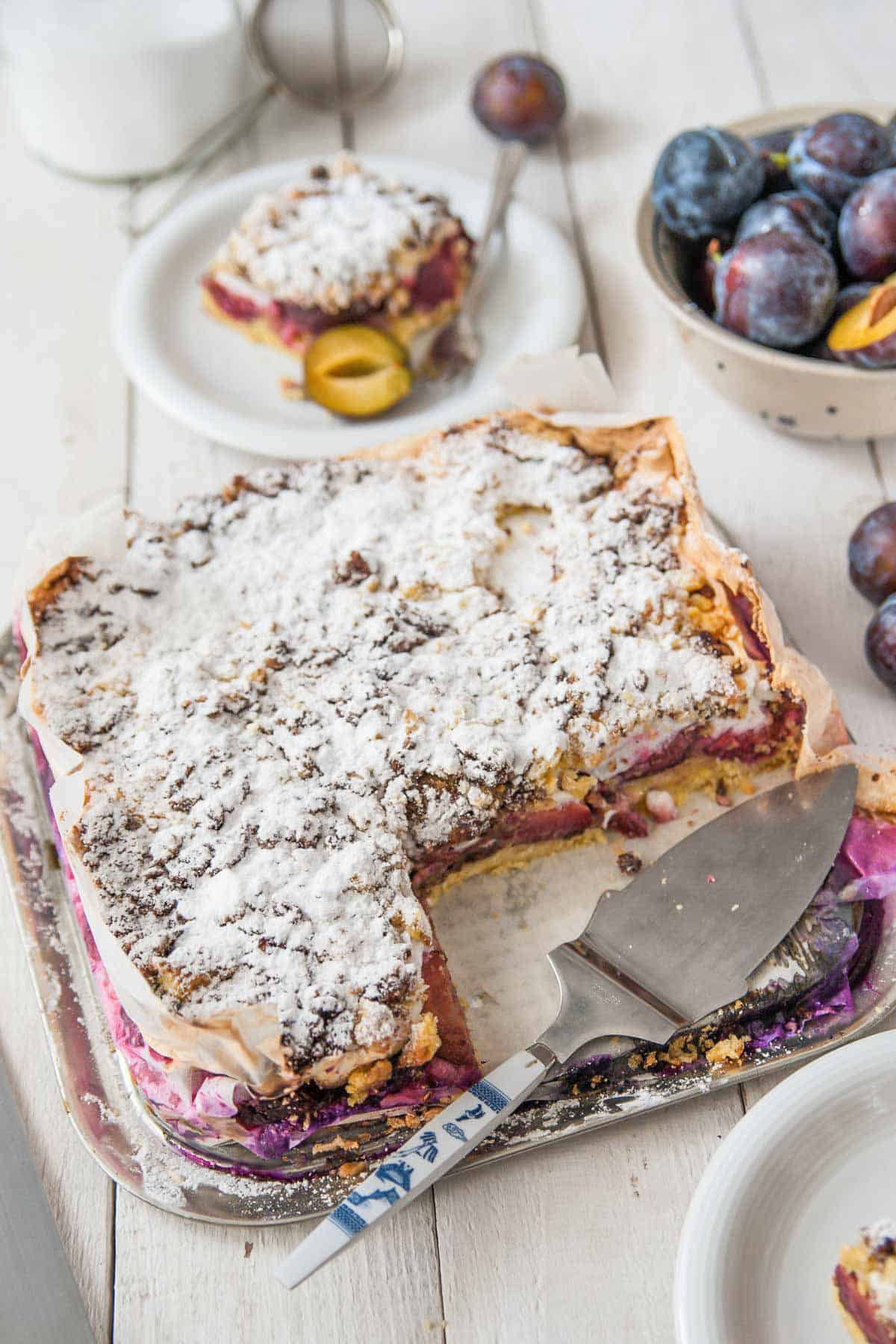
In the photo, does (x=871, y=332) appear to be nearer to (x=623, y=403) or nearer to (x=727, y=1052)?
(x=623, y=403)

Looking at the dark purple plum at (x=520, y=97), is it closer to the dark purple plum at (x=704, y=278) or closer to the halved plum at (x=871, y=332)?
the dark purple plum at (x=704, y=278)

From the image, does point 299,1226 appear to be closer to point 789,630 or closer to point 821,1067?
point 821,1067

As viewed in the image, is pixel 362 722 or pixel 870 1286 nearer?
pixel 870 1286

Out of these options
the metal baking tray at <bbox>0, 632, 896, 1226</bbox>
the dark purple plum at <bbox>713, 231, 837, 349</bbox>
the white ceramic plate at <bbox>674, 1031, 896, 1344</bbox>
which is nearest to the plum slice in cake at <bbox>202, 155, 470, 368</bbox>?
the dark purple plum at <bbox>713, 231, 837, 349</bbox>

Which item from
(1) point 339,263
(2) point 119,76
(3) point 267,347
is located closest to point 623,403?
(1) point 339,263

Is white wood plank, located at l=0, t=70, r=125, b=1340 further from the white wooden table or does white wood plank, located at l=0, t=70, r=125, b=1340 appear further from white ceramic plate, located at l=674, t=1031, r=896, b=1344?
white ceramic plate, located at l=674, t=1031, r=896, b=1344

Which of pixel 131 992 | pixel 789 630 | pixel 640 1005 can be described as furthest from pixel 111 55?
pixel 640 1005
